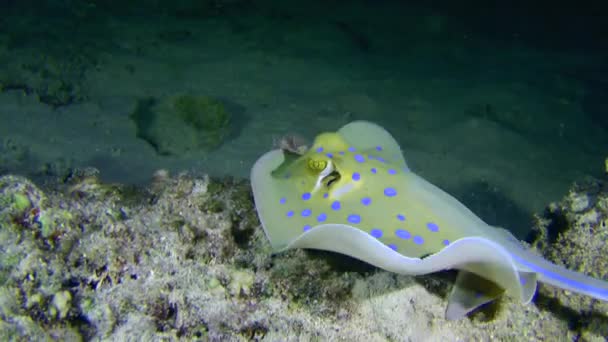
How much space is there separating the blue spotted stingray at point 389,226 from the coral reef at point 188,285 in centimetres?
20

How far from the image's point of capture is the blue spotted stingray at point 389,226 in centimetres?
200

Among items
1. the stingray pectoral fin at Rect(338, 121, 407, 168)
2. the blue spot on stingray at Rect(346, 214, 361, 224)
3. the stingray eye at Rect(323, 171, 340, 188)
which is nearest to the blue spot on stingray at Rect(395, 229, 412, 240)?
the blue spot on stingray at Rect(346, 214, 361, 224)

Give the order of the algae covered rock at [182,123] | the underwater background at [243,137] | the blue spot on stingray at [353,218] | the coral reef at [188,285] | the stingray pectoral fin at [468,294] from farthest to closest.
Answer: the algae covered rock at [182,123] → the blue spot on stingray at [353,218] → the stingray pectoral fin at [468,294] → the underwater background at [243,137] → the coral reef at [188,285]

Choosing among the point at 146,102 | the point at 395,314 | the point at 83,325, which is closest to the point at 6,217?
the point at 83,325

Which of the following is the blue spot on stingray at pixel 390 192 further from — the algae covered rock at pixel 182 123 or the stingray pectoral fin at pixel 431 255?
the algae covered rock at pixel 182 123

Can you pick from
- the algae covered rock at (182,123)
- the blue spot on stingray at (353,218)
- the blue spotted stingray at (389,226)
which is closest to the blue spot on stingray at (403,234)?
the blue spotted stingray at (389,226)

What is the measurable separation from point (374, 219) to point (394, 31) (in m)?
13.0

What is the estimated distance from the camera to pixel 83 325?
1930 millimetres

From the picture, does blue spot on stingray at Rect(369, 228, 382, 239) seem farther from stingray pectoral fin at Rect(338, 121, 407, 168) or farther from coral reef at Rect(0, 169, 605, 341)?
stingray pectoral fin at Rect(338, 121, 407, 168)

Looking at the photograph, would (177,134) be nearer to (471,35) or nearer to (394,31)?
(394,31)

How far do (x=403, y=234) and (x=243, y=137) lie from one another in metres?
6.26

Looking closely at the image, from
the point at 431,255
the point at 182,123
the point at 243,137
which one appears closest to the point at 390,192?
the point at 431,255

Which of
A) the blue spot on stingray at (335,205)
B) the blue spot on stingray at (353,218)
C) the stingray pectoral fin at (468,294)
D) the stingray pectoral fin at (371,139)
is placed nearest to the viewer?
the stingray pectoral fin at (468,294)

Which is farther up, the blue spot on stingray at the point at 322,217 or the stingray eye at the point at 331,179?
the stingray eye at the point at 331,179
